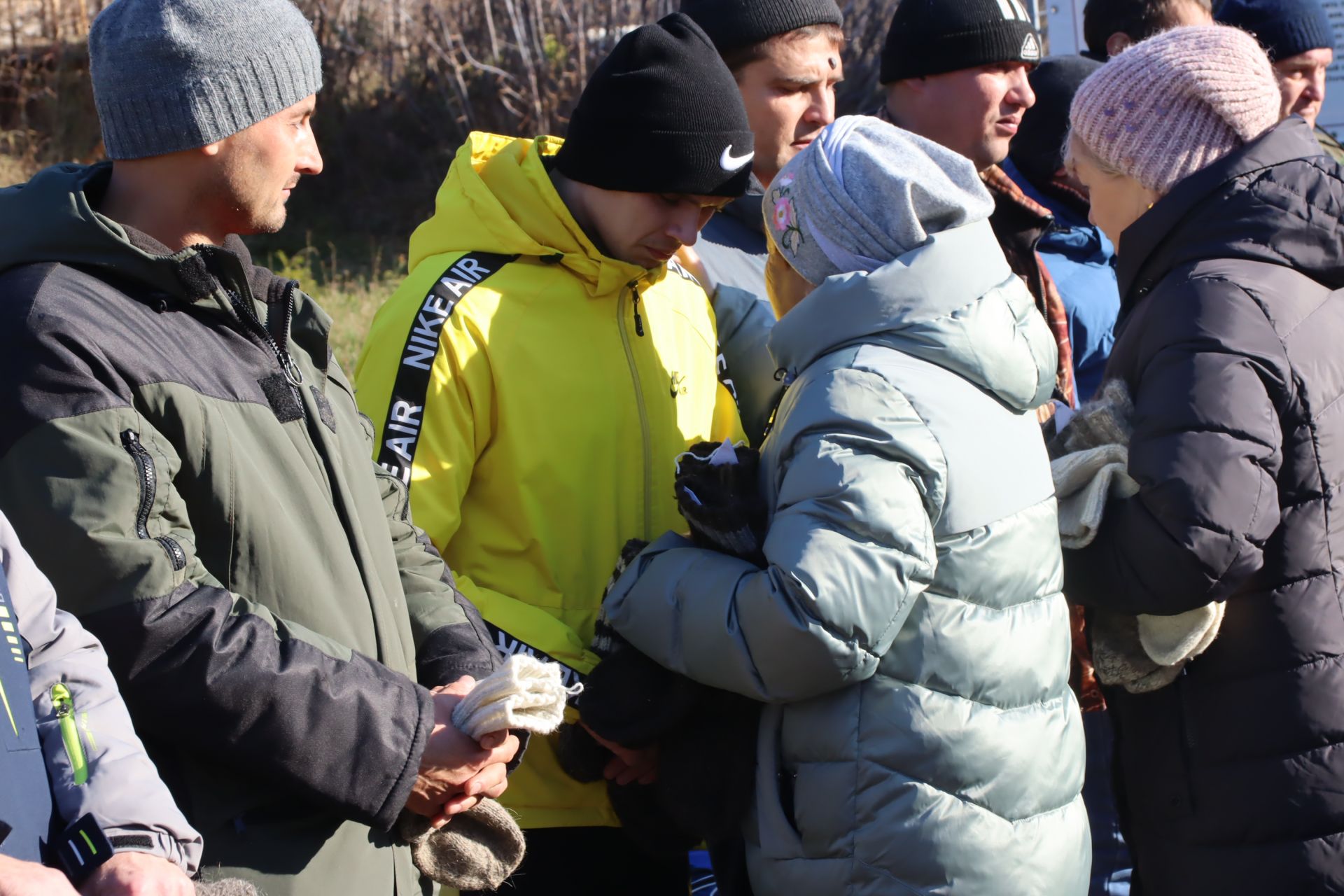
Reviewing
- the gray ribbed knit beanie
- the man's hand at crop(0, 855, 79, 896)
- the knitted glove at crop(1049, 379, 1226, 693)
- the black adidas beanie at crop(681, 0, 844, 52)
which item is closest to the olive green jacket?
the gray ribbed knit beanie

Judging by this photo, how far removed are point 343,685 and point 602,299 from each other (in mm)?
1095

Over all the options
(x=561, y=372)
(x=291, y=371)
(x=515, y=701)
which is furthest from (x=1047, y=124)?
(x=515, y=701)

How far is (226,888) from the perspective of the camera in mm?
1763

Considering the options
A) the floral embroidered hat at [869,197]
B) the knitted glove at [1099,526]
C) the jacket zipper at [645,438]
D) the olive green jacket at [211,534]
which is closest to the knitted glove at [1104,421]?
the knitted glove at [1099,526]

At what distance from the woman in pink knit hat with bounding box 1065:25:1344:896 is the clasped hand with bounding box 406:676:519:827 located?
47.6 inches

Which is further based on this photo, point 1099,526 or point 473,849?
point 1099,526

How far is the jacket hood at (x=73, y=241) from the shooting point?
1.99 meters

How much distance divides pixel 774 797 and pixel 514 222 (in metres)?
1.25

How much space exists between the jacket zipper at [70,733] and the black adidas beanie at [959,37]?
304 cm

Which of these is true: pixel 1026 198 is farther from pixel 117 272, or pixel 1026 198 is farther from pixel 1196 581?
pixel 117 272

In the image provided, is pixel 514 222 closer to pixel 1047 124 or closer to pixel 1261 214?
pixel 1261 214

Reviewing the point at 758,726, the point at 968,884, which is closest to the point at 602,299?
the point at 758,726

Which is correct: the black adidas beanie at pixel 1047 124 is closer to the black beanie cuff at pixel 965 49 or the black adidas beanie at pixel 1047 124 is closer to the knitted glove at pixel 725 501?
the black beanie cuff at pixel 965 49

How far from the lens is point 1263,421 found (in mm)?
2516
